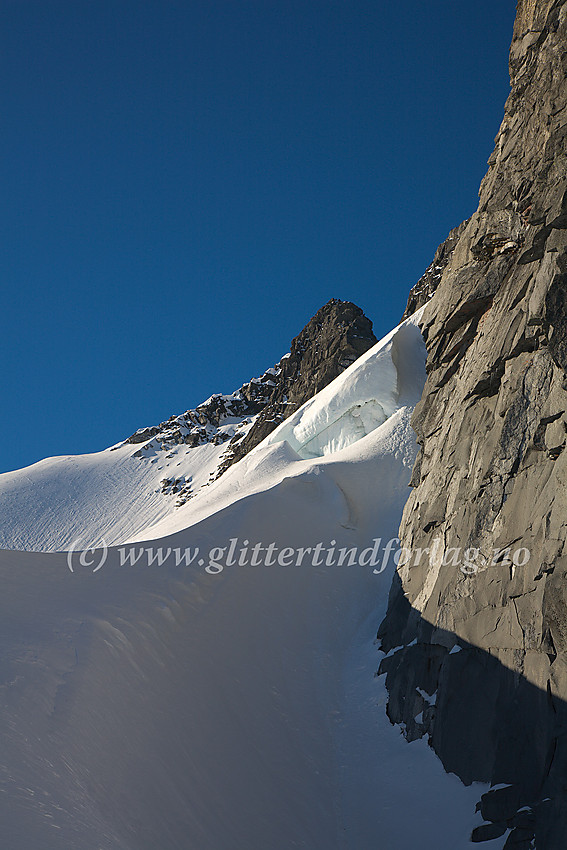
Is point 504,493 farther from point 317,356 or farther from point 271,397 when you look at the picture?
point 271,397

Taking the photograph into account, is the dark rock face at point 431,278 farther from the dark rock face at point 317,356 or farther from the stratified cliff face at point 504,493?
the stratified cliff face at point 504,493

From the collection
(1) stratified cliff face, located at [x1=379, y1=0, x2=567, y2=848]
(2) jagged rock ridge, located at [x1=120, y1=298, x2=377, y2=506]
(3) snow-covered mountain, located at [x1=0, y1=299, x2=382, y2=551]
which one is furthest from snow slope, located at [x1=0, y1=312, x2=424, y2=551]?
(1) stratified cliff face, located at [x1=379, y1=0, x2=567, y2=848]

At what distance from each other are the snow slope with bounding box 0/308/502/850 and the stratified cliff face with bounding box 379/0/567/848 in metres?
0.86

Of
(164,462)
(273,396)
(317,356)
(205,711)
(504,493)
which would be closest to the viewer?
(504,493)

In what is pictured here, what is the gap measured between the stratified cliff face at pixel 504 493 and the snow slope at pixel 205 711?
33.7 inches

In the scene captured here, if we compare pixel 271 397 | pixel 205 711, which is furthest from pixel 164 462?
pixel 205 711

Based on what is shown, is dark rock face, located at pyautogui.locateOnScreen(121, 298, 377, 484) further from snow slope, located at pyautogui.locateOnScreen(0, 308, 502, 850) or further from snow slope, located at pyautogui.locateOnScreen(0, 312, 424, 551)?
snow slope, located at pyautogui.locateOnScreen(0, 308, 502, 850)

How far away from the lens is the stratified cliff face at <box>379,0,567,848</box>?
7.71 metres

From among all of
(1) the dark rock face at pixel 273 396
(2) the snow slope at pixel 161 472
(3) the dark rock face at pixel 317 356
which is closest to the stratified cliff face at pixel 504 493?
(2) the snow slope at pixel 161 472

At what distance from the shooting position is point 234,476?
1018 inches

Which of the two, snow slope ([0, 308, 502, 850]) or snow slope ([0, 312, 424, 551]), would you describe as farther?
snow slope ([0, 312, 424, 551])

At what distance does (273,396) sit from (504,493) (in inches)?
1908

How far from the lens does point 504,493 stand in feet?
31.0

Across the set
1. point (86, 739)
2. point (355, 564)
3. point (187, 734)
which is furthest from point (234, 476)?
point (86, 739)
